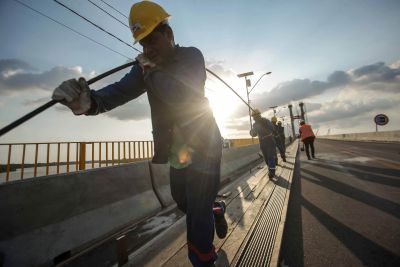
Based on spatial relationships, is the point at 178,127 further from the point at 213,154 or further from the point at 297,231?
the point at 297,231

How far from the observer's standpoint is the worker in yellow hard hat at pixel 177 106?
1.66 metres

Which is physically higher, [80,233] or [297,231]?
[80,233]

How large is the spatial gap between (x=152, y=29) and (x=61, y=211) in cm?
224

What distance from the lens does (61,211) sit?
2.73m

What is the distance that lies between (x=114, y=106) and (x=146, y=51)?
54 cm

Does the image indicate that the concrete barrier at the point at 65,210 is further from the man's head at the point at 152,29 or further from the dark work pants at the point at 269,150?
the dark work pants at the point at 269,150

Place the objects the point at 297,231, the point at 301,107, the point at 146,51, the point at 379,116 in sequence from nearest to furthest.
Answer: the point at 146,51 → the point at 297,231 → the point at 379,116 → the point at 301,107

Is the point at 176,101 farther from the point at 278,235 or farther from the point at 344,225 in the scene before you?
the point at 344,225

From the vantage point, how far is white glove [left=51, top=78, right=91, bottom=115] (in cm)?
164

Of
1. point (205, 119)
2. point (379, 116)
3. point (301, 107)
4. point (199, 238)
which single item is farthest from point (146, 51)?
point (301, 107)

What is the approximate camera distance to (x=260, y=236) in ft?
9.37

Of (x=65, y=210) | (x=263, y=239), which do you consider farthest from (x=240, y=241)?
(x=65, y=210)

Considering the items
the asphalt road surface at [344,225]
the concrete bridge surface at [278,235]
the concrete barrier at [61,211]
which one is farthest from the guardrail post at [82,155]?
the asphalt road surface at [344,225]

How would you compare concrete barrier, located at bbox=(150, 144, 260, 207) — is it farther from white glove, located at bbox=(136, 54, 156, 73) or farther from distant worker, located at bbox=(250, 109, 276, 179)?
white glove, located at bbox=(136, 54, 156, 73)
